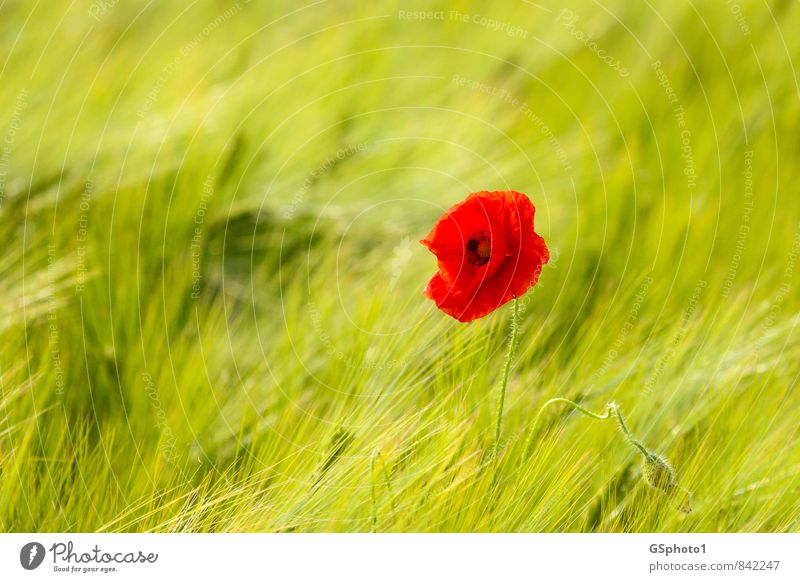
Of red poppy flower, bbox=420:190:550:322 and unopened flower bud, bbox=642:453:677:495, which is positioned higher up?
red poppy flower, bbox=420:190:550:322

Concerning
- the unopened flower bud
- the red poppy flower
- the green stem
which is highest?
the red poppy flower

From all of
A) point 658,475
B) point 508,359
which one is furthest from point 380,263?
point 658,475

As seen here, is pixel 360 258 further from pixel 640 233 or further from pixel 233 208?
pixel 640 233
